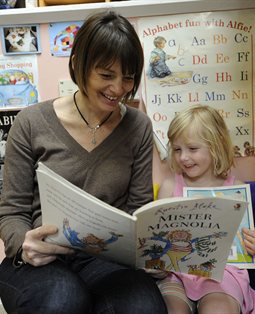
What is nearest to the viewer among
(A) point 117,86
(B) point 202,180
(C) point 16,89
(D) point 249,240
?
(A) point 117,86

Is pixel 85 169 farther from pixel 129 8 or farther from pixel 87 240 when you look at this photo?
pixel 129 8

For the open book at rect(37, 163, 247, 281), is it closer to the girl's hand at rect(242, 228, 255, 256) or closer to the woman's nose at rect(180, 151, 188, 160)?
the girl's hand at rect(242, 228, 255, 256)

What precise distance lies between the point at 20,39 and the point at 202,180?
0.72 m

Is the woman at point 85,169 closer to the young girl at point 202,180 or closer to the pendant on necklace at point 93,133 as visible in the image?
the pendant on necklace at point 93,133

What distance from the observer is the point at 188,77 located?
3.87ft

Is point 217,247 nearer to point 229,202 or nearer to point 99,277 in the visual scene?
point 229,202

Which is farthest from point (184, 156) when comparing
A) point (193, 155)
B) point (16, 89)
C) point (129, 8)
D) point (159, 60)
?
point (16, 89)

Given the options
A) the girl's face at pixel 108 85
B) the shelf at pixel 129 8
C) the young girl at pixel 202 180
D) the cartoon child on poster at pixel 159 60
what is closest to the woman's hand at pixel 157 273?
the young girl at pixel 202 180

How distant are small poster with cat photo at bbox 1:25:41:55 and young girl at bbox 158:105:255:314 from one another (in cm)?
51

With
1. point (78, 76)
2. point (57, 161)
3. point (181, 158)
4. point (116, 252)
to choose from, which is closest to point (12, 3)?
point (78, 76)

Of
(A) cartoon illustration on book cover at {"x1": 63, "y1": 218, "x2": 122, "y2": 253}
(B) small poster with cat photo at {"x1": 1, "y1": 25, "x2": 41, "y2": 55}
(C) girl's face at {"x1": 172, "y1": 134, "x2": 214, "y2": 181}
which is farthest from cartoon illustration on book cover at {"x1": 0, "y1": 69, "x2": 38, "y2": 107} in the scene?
(A) cartoon illustration on book cover at {"x1": 63, "y1": 218, "x2": 122, "y2": 253}

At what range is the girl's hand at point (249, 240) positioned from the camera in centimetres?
94

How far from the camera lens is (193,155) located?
1.04m

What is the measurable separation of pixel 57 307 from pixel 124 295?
14cm
